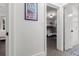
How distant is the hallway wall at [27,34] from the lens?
2.56 meters

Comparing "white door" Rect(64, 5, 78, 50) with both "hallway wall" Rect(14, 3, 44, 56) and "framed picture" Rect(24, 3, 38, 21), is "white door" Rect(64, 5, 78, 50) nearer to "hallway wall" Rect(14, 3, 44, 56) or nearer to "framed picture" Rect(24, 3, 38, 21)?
"hallway wall" Rect(14, 3, 44, 56)

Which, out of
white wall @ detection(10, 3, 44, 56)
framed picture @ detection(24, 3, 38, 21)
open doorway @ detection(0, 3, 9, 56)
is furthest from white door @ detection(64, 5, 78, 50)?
open doorway @ detection(0, 3, 9, 56)

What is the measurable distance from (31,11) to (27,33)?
540 millimetres

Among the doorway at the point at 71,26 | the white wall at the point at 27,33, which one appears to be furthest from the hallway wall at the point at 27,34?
the doorway at the point at 71,26

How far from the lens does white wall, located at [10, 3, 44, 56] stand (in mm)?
2553

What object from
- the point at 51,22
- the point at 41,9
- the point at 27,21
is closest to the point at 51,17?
the point at 51,22

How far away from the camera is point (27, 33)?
9.49 feet

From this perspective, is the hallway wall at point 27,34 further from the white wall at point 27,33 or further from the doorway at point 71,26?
the doorway at point 71,26

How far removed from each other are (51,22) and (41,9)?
3.90 meters

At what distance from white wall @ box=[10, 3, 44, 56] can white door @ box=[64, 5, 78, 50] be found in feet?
4.57

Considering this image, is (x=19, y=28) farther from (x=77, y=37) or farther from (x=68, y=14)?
(x=77, y=37)

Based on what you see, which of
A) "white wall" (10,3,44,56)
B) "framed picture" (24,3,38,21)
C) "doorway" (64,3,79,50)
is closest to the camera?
"white wall" (10,3,44,56)

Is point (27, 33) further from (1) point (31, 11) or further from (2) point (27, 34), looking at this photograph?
(1) point (31, 11)

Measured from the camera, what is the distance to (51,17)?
7.37 meters
